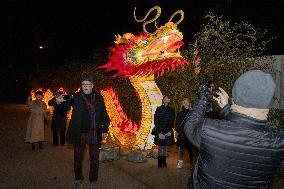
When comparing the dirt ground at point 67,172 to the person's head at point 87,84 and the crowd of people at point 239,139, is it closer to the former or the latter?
the person's head at point 87,84

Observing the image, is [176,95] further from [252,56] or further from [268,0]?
[268,0]

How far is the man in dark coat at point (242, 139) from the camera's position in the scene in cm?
241

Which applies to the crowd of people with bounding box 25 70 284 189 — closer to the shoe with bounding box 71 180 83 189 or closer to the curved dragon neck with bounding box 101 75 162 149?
the shoe with bounding box 71 180 83 189

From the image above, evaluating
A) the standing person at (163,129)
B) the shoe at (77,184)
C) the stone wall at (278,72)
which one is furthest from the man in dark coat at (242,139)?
the stone wall at (278,72)

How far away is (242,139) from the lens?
2414mm

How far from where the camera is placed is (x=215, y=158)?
2469mm

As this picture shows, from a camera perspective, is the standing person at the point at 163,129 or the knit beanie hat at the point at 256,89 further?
the standing person at the point at 163,129

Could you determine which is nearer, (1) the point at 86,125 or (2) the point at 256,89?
(2) the point at 256,89

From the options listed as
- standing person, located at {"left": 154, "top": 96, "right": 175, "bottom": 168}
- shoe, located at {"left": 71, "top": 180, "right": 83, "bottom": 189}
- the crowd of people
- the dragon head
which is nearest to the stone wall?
the dragon head

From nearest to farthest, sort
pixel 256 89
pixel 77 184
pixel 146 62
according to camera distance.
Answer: pixel 256 89 < pixel 77 184 < pixel 146 62

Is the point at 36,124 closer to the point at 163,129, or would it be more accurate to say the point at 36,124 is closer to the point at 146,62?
the point at 146,62

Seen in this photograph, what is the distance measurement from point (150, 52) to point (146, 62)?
29 centimetres

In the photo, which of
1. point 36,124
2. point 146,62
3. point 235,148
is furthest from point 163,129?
point 235,148

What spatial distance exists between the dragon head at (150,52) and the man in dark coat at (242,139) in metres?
6.74
